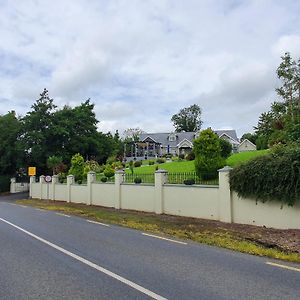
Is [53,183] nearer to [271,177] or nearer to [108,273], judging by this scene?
[271,177]

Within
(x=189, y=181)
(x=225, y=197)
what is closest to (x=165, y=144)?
(x=189, y=181)

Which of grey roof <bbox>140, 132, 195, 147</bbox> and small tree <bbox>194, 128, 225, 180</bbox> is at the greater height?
grey roof <bbox>140, 132, 195, 147</bbox>

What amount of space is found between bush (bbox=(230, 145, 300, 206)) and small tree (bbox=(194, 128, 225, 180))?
7.84 m

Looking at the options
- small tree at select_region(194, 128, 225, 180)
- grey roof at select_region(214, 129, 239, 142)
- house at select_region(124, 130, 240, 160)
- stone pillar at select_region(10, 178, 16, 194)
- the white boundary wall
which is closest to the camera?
the white boundary wall

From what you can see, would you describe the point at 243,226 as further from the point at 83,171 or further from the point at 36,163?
the point at 36,163

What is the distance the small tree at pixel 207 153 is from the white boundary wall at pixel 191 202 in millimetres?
4011

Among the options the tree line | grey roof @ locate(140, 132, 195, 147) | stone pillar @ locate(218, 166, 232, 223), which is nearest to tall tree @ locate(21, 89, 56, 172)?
the tree line

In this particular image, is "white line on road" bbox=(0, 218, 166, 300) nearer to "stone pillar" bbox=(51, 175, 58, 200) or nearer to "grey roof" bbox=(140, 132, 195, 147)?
"stone pillar" bbox=(51, 175, 58, 200)

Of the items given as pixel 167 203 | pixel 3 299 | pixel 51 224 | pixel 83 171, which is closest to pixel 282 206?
pixel 167 203

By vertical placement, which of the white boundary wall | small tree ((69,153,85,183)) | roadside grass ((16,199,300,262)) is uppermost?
small tree ((69,153,85,183))

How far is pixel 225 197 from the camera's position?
15117 millimetres

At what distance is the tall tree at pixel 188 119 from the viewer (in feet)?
373

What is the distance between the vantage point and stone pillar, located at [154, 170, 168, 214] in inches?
747

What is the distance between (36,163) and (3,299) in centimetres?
4731
